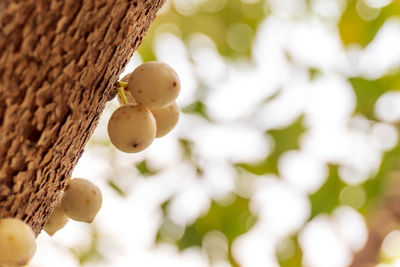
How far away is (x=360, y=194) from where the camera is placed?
7.37ft

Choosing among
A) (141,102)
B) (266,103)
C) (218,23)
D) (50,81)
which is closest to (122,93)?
(141,102)

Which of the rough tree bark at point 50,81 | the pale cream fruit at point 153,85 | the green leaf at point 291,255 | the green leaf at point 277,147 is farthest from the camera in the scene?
the green leaf at point 291,255

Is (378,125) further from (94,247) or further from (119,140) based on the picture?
(119,140)

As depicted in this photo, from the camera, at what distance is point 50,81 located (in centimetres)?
56

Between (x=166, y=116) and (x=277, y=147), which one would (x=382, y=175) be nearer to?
(x=277, y=147)

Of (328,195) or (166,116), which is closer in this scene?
(166,116)

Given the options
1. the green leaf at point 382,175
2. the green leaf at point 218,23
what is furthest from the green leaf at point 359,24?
the green leaf at point 382,175

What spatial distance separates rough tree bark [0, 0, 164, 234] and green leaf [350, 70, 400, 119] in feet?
5.38

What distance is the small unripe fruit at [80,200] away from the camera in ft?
2.31

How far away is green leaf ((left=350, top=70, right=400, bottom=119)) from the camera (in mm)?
2141

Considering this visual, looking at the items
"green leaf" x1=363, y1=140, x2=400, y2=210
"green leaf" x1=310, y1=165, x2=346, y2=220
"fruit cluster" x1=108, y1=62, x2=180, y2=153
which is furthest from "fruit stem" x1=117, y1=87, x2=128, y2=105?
"green leaf" x1=363, y1=140, x2=400, y2=210

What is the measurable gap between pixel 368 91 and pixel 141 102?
164 cm

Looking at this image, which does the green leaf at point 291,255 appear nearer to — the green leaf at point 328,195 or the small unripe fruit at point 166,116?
the green leaf at point 328,195

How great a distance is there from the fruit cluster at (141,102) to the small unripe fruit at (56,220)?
0.13m
